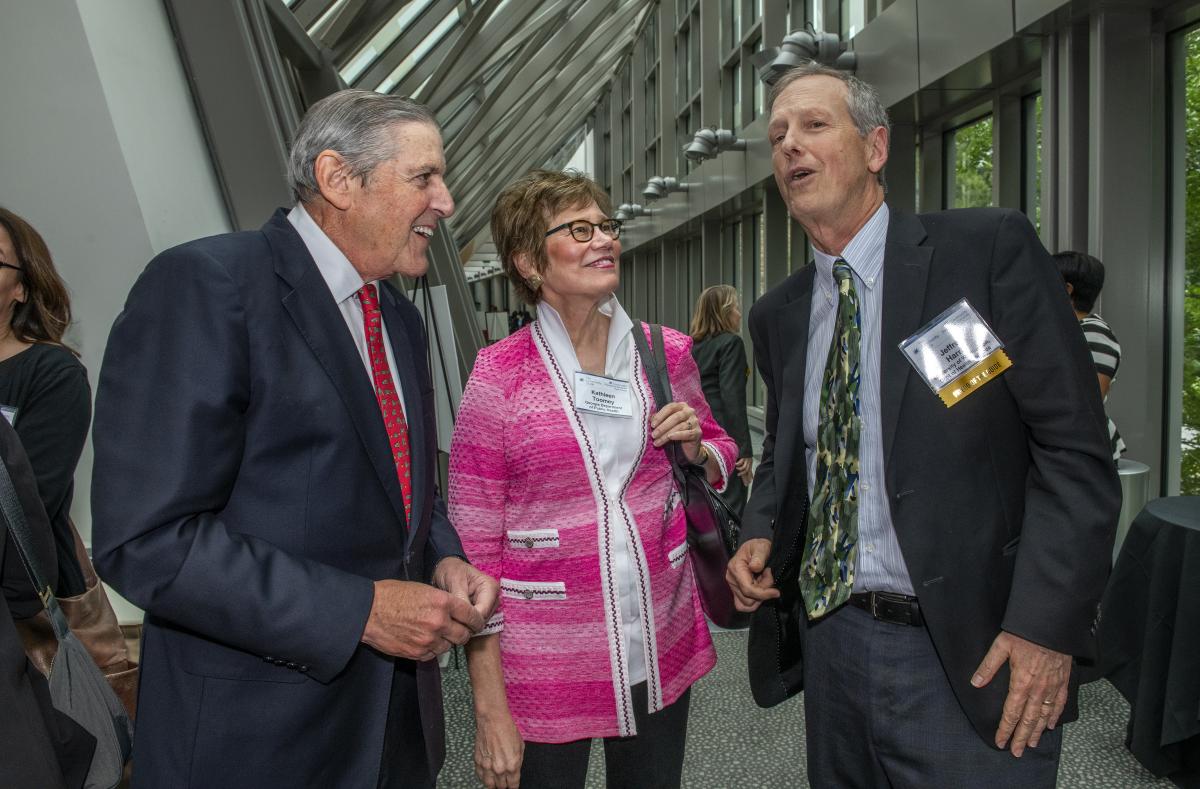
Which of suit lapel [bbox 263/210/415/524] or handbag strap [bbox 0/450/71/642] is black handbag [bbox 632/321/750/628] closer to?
suit lapel [bbox 263/210/415/524]

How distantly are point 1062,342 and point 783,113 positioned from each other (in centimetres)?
62

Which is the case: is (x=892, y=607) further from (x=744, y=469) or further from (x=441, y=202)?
(x=744, y=469)

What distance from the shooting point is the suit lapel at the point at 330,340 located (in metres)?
1.16

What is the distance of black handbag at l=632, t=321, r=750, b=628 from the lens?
1.78 meters

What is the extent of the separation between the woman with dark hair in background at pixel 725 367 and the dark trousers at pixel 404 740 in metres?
3.57

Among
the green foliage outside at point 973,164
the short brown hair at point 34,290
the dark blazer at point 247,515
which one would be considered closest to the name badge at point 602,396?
the dark blazer at point 247,515

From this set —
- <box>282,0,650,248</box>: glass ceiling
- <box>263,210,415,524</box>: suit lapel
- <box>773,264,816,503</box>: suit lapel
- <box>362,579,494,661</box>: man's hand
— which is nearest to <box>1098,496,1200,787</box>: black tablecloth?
<box>773,264,816,503</box>: suit lapel

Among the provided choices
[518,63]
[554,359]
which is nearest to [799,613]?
[554,359]

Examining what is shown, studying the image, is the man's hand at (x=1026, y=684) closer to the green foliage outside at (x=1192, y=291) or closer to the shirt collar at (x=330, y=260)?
the shirt collar at (x=330, y=260)

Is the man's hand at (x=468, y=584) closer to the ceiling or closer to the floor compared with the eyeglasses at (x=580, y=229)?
closer to the floor

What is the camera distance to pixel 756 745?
9.40 feet

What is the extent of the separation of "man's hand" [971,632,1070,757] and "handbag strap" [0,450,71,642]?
144 centimetres

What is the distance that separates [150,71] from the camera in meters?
2.59

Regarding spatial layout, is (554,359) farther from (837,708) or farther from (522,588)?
(837,708)
